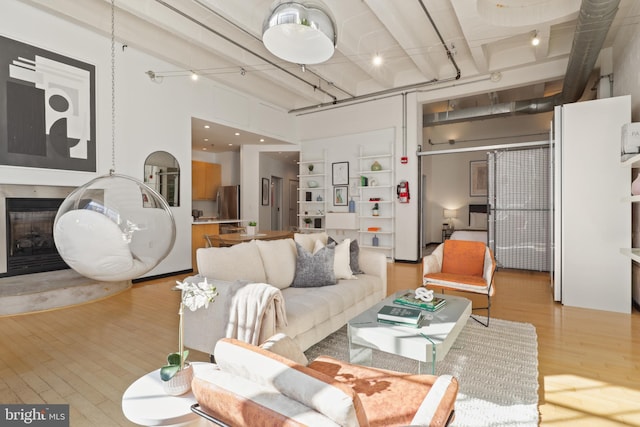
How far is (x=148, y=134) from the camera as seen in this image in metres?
5.62

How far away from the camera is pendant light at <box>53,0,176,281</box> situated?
2.15m

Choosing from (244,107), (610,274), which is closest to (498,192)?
(610,274)

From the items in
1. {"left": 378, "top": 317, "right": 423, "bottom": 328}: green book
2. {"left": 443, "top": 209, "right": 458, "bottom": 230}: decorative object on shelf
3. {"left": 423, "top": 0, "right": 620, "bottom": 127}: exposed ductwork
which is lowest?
{"left": 378, "top": 317, "right": 423, "bottom": 328}: green book

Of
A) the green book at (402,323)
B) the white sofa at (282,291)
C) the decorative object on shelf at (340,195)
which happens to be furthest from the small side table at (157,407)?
the decorative object on shelf at (340,195)

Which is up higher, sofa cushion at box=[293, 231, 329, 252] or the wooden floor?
sofa cushion at box=[293, 231, 329, 252]

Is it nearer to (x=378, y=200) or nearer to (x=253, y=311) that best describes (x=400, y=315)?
(x=253, y=311)

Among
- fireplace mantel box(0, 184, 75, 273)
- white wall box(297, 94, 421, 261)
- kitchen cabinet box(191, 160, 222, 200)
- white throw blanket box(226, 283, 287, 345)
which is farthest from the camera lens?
kitchen cabinet box(191, 160, 222, 200)

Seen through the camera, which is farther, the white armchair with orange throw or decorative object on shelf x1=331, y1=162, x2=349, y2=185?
decorative object on shelf x1=331, y1=162, x2=349, y2=185

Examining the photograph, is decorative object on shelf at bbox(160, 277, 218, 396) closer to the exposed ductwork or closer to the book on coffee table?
the book on coffee table

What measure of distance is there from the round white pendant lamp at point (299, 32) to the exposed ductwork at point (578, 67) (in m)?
2.84

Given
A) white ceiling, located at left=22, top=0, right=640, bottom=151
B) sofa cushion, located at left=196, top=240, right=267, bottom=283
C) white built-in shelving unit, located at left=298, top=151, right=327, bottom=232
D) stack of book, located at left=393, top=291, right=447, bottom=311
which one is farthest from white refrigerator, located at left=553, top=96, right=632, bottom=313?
white built-in shelving unit, located at left=298, top=151, right=327, bottom=232

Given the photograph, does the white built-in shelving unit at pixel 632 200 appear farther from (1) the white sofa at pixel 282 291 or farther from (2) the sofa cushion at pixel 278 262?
(2) the sofa cushion at pixel 278 262

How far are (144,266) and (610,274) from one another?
15.9ft

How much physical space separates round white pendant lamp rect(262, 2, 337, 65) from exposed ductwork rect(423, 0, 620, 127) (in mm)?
2843
